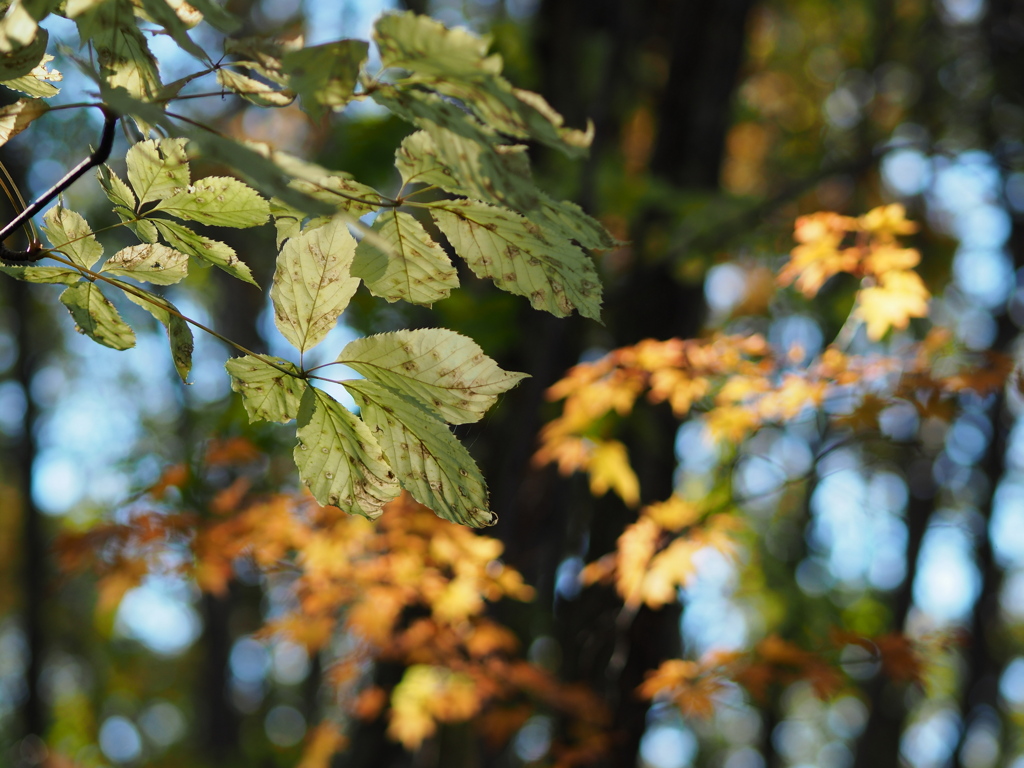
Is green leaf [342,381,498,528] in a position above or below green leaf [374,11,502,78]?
below

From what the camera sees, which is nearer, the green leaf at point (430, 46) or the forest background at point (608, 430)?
the green leaf at point (430, 46)

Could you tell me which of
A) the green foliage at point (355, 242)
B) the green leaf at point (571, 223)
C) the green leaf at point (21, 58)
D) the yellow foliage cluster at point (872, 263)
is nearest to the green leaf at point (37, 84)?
the green foliage at point (355, 242)

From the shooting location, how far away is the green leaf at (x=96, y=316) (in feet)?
2.07

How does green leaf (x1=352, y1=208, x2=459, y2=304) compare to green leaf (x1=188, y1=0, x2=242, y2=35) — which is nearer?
green leaf (x1=188, y1=0, x2=242, y2=35)

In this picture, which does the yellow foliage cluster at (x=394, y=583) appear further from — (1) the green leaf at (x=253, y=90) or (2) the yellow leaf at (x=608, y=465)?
(1) the green leaf at (x=253, y=90)

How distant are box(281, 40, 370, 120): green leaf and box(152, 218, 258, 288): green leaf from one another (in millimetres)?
206

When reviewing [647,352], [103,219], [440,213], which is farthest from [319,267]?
[103,219]

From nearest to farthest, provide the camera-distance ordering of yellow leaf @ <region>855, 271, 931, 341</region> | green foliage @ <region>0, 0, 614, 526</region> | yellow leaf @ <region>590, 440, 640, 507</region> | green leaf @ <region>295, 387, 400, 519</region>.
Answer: green foliage @ <region>0, 0, 614, 526</region> → green leaf @ <region>295, 387, 400, 519</region> → yellow leaf @ <region>855, 271, 931, 341</region> → yellow leaf @ <region>590, 440, 640, 507</region>

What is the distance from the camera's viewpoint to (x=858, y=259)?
2.15 meters

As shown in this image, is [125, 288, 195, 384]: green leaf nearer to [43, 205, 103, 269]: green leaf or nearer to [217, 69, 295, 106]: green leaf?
[43, 205, 103, 269]: green leaf

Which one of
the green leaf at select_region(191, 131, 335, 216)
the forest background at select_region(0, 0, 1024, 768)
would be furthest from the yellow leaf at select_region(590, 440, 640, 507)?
the green leaf at select_region(191, 131, 335, 216)

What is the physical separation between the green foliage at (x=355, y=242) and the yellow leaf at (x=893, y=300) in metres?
1.70

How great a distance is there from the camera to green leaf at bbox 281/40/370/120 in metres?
0.46

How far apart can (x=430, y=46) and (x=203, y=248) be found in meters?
0.29
